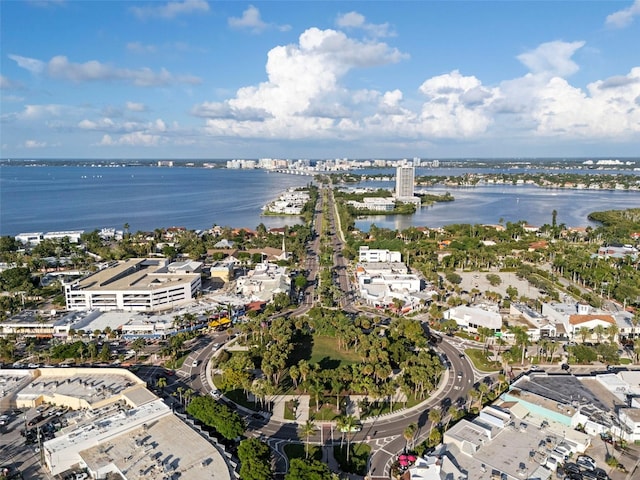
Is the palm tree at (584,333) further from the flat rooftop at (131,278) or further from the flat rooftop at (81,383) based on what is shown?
the flat rooftop at (131,278)

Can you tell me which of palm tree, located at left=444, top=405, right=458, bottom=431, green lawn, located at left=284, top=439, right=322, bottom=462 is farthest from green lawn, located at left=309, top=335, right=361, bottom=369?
green lawn, located at left=284, top=439, right=322, bottom=462

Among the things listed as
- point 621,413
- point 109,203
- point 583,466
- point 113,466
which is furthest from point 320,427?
point 109,203

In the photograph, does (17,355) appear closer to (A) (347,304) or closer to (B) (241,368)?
(B) (241,368)

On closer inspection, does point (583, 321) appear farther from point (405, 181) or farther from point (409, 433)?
point (405, 181)

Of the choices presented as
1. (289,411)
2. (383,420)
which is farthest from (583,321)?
(289,411)

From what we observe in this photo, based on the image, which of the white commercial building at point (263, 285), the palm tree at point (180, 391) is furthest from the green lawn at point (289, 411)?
the white commercial building at point (263, 285)

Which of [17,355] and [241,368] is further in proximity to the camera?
[17,355]

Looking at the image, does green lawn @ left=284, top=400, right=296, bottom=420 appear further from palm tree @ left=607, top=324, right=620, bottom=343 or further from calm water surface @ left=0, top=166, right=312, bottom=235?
calm water surface @ left=0, top=166, right=312, bottom=235
